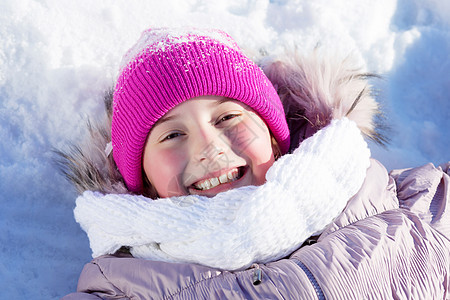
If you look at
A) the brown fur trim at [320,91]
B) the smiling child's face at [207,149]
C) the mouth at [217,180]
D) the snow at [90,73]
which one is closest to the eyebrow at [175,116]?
the smiling child's face at [207,149]

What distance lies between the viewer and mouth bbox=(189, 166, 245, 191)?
1173 mm

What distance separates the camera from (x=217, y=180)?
118 centimetres

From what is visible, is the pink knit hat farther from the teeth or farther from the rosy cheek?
the teeth

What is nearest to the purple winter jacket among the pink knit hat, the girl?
the girl

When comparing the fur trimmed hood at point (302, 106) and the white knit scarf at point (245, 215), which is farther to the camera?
the fur trimmed hood at point (302, 106)

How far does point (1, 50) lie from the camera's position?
151 cm

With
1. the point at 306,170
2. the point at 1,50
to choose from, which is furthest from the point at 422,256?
the point at 1,50

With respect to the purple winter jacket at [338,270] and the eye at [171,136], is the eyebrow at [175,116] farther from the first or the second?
the purple winter jacket at [338,270]

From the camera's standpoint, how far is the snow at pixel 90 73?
55.9 inches

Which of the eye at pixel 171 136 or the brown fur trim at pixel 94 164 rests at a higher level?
the eye at pixel 171 136

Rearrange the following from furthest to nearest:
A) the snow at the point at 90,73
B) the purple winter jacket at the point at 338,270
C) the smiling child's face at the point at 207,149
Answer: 1. the snow at the point at 90,73
2. the smiling child's face at the point at 207,149
3. the purple winter jacket at the point at 338,270

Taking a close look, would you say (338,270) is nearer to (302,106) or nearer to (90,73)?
(302,106)

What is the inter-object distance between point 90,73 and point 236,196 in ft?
2.39

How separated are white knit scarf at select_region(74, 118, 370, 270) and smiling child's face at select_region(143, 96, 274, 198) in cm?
7
